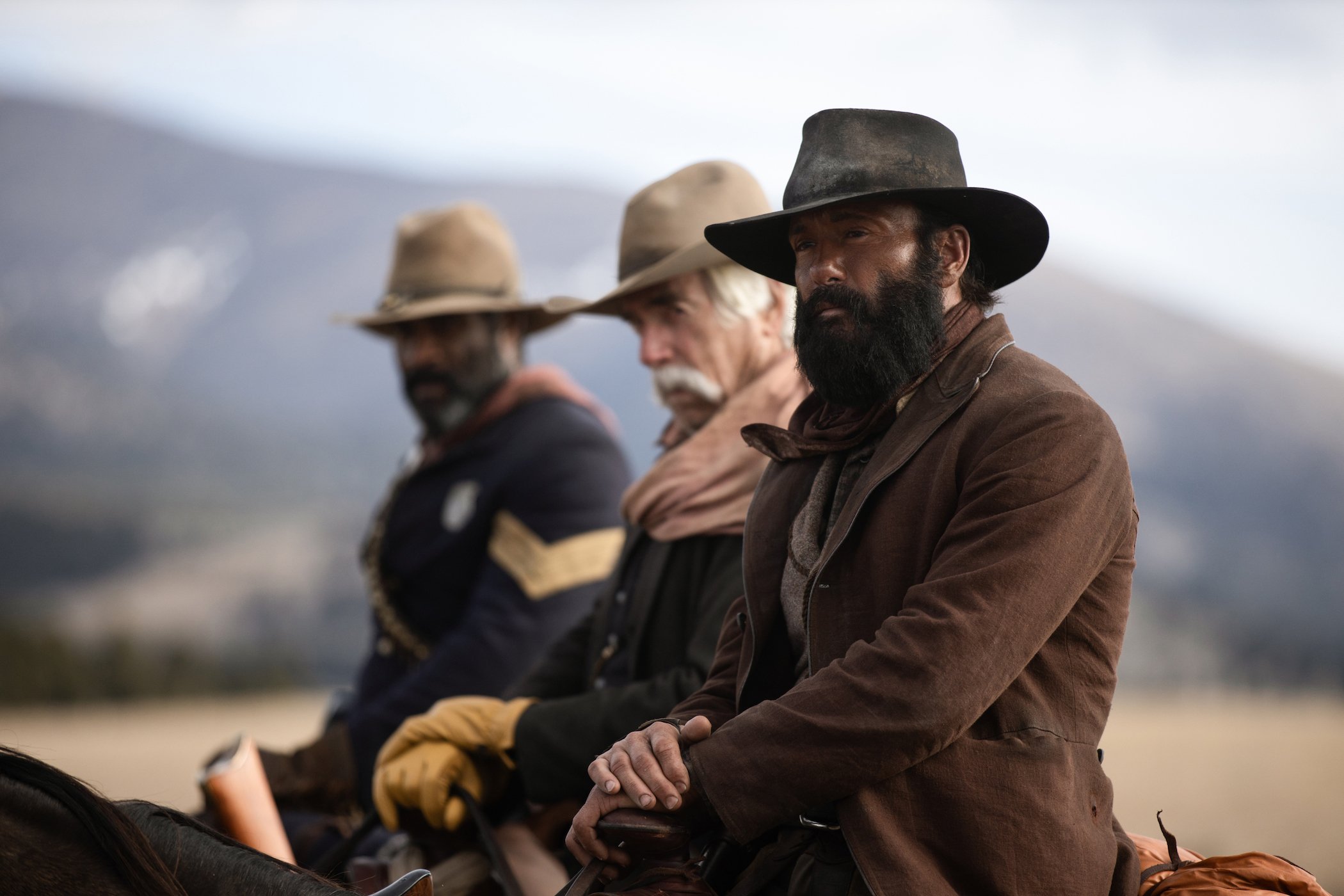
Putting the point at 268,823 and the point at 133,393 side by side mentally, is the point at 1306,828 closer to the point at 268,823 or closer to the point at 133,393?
the point at 268,823

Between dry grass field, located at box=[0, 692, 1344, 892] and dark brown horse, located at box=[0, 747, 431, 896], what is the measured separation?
5.85 metres

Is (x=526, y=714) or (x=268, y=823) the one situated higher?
(x=526, y=714)

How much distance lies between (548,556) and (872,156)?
2.47 metres

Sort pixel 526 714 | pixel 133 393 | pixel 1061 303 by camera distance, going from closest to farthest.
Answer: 1. pixel 526 714
2. pixel 133 393
3. pixel 1061 303

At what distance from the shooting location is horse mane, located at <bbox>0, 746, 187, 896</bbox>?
1.72m

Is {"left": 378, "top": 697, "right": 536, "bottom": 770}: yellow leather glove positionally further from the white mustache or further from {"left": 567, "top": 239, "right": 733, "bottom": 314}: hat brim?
{"left": 567, "top": 239, "right": 733, "bottom": 314}: hat brim

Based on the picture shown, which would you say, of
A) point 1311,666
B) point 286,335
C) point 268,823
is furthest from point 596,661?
point 286,335

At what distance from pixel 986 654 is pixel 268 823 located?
2.58m

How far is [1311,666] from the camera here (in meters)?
20.3

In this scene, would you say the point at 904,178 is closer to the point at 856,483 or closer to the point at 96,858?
the point at 856,483

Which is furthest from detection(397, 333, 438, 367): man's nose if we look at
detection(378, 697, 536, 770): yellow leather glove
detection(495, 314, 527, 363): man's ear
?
detection(378, 697, 536, 770): yellow leather glove

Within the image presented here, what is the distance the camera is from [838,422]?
8.14ft

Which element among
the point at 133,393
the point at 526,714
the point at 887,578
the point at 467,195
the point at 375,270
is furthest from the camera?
the point at 467,195

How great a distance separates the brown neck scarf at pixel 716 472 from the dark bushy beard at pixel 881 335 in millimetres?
915
